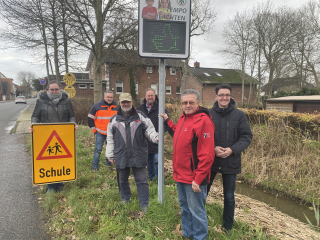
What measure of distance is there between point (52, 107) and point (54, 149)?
31.3 inches

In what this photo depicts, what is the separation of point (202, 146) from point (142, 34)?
1.69m

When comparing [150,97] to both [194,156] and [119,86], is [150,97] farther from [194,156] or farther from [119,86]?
[119,86]

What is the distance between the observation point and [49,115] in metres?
4.23

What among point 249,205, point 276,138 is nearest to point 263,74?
point 276,138

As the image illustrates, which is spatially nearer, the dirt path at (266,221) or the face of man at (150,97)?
the dirt path at (266,221)

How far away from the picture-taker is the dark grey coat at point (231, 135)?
9.10 feet

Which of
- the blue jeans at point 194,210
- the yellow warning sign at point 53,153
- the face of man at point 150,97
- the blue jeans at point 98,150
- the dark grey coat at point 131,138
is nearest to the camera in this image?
the blue jeans at point 194,210

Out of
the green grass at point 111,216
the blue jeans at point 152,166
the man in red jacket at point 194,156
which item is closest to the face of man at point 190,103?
the man in red jacket at point 194,156

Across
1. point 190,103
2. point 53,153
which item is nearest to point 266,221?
point 190,103

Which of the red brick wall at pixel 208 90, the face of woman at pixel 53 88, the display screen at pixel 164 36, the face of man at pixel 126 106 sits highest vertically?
the red brick wall at pixel 208 90

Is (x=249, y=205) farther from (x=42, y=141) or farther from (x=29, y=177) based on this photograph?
(x=29, y=177)

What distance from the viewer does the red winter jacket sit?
2.31m

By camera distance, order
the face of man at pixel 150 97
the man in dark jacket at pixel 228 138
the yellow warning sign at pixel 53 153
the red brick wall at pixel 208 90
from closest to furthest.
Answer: the man in dark jacket at pixel 228 138, the yellow warning sign at pixel 53 153, the face of man at pixel 150 97, the red brick wall at pixel 208 90

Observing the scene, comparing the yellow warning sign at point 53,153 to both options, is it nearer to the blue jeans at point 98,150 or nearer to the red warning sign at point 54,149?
the red warning sign at point 54,149
